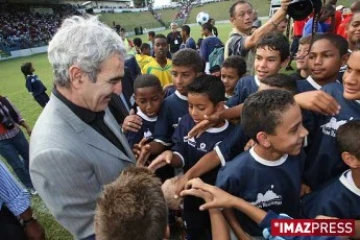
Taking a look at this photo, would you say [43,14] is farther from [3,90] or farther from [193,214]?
[193,214]

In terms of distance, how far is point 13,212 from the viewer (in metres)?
2.10

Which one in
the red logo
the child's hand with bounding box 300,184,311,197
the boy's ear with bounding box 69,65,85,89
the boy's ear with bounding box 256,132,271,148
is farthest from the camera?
the child's hand with bounding box 300,184,311,197

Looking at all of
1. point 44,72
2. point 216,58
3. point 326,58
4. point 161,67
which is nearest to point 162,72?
point 161,67

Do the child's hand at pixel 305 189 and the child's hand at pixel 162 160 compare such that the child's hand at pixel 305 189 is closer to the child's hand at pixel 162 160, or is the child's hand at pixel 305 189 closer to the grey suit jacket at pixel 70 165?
the child's hand at pixel 162 160

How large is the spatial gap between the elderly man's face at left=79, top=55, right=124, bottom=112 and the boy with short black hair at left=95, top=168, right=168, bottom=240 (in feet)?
2.17

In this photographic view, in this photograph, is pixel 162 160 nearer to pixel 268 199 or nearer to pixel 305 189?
pixel 268 199

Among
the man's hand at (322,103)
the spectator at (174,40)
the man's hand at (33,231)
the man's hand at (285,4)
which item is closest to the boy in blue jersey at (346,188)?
the man's hand at (322,103)

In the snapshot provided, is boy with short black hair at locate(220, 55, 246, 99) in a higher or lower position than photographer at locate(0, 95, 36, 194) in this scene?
higher

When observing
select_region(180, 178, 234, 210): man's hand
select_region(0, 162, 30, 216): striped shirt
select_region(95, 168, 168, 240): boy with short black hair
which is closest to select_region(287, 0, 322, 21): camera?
select_region(180, 178, 234, 210): man's hand

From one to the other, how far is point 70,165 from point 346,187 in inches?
64.1

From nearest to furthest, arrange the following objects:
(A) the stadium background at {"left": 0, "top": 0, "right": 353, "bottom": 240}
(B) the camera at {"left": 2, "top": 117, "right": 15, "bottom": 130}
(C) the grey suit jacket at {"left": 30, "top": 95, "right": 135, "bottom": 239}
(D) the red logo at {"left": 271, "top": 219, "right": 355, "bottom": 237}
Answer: (D) the red logo at {"left": 271, "top": 219, "right": 355, "bottom": 237}, (C) the grey suit jacket at {"left": 30, "top": 95, "right": 135, "bottom": 239}, (A) the stadium background at {"left": 0, "top": 0, "right": 353, "bottom": 240}, (B) the camera at {"left": 2, "top": 117, "right": 15, "bottom": 130}

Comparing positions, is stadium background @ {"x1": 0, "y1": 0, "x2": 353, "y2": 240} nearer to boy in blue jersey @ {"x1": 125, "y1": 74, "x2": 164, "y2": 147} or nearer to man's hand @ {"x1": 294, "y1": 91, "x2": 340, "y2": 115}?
boy in blue jersey @ {"x1": 125, "y1": 74, "x2": 164, "y2": 147}

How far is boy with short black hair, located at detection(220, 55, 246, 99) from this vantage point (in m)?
3.81

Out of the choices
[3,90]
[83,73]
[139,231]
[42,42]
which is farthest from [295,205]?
[42,42]
